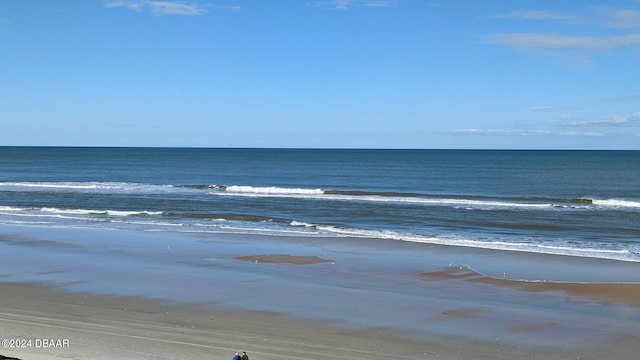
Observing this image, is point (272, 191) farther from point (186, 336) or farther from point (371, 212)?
point (186, 336)

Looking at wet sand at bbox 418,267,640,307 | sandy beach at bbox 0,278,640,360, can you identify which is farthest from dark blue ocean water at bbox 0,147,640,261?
sandy beach at bbox 0,278,640,360

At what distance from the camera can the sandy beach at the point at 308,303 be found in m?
12.2

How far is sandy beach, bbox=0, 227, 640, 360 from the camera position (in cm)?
1220

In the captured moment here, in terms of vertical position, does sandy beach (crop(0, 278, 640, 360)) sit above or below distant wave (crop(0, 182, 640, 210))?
below

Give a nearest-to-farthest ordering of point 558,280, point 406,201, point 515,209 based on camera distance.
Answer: point 558,280 < point 515,209 < point 406,201

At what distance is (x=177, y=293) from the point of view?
16469mm

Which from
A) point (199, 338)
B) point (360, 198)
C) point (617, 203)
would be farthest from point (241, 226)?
point (617, 203)

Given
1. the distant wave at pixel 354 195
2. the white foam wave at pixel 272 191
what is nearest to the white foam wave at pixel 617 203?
the distant wave at pixel 354 195

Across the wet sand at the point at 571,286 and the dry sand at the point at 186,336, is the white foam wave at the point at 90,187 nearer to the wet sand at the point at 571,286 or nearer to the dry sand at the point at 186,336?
the wet sand at the point at 571,286

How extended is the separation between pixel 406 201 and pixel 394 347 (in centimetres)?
3106

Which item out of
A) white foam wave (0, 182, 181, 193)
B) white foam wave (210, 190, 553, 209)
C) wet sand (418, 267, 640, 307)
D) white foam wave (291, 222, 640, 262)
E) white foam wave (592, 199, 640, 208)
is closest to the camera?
wet sand (418, 267, 640, 307)

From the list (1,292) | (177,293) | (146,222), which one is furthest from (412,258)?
(146,222)

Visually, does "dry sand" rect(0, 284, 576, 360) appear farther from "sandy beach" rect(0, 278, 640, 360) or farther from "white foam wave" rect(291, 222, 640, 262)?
"white foam wave" rect(291, 222, 640, 262)

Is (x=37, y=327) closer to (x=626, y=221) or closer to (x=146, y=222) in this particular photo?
(x=146, y=222)
